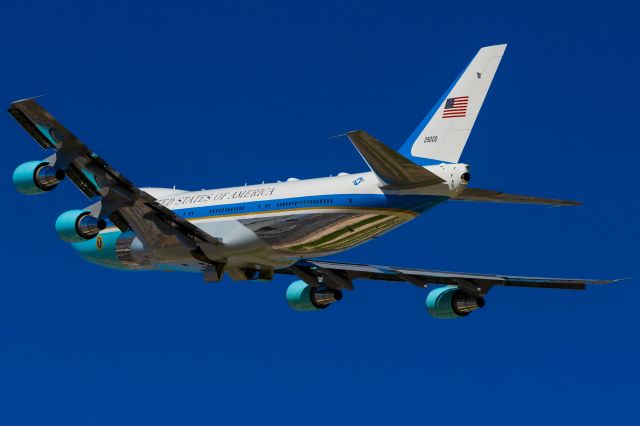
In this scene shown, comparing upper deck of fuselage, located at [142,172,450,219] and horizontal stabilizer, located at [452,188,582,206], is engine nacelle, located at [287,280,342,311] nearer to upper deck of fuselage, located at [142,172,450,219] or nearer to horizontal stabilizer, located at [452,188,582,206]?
upper deck of fuselage, located at [142,172,450,219]

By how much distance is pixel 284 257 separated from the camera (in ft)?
155

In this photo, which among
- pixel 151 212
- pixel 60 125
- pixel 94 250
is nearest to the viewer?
pixel 60 125

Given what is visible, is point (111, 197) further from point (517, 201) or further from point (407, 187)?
point (517, 201)

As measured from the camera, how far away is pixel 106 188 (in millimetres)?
45156

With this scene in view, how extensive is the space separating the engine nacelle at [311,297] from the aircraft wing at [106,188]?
275 inches

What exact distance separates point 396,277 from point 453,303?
2420 mm

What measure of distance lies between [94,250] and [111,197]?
20.9 feet

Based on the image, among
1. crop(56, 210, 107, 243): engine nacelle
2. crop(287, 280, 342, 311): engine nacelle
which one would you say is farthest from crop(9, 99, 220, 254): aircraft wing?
Answer: crop(287, 280, 342, 311): engine nacelle

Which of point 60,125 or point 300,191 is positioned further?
point 300,191

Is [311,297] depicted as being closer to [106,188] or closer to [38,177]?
[106,188]

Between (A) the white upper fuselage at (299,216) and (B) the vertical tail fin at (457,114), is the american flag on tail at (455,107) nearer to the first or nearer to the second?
(B) the vertical tail fin at (457,114)

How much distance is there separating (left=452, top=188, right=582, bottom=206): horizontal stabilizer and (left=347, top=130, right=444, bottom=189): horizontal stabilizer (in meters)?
1.42

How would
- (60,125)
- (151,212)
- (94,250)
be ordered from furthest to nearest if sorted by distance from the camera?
(94,250)
(151,212)
(60,125)

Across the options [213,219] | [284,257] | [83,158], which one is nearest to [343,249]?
[284,257]
